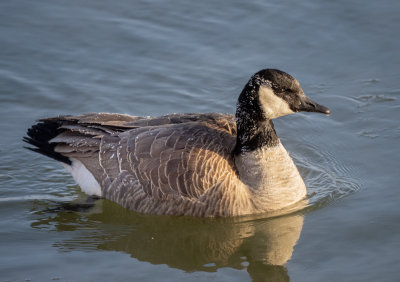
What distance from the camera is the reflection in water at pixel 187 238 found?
8.10 m

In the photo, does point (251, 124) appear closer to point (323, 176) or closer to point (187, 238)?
point (187, 238)

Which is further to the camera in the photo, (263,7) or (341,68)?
(263,7)

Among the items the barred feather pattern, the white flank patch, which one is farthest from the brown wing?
the white flank patch

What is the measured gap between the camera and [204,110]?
1170 cm

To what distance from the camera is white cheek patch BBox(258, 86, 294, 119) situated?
8.65m

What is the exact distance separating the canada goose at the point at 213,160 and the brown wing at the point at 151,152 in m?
0.01

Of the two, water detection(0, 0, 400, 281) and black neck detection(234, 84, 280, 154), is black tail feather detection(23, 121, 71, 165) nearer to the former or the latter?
water detection(0, 0, 400, 281)

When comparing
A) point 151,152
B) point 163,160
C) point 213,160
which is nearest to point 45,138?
point 151,152

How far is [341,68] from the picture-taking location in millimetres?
12312

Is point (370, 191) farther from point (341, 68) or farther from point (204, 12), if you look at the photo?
point (204, 12)

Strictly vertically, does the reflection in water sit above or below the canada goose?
below

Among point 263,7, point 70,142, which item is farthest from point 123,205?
point 263,7

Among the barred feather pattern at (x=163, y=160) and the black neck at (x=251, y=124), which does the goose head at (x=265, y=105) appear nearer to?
the black neck at (x=251, y=124)

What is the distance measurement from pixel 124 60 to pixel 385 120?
4.83m
